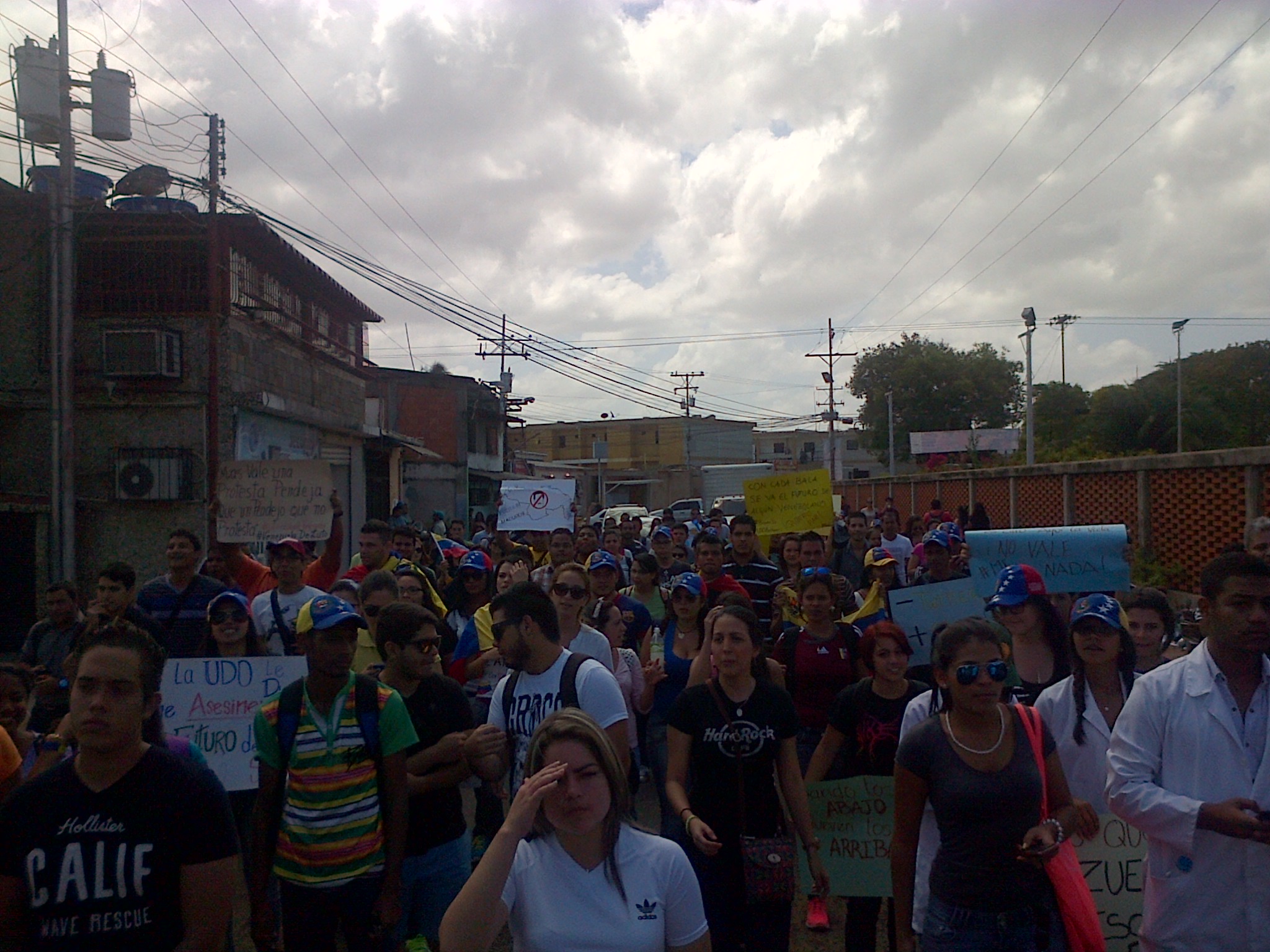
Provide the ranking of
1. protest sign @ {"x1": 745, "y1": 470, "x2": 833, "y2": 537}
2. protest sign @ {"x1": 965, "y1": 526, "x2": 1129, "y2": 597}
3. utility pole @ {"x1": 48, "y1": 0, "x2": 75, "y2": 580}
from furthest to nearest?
utility pole @ {"x1": 48, "y1": 0, "x2": 75, "y2": 580} → protest sign @ {"x1": 745, "y1": 470, "x2": 833, "y2": 537} → protest sign @ {"x1": 965, "y1": 526, "x2": 1129, "y2": 597}

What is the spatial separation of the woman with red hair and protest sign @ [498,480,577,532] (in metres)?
9.44

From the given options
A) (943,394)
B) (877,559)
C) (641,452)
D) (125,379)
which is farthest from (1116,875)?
(641,452)

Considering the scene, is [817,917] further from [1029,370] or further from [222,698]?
[1029,370]

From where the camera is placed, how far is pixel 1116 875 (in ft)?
13.0

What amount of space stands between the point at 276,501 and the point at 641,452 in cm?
7058

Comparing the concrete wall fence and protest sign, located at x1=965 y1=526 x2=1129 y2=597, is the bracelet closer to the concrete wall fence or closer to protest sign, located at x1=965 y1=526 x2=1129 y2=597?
protest sign, located at x1=965 y1=526 x2=1129 y2=597

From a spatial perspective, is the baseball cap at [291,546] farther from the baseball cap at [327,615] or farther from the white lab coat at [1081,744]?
the white lab coat at [1081,744]

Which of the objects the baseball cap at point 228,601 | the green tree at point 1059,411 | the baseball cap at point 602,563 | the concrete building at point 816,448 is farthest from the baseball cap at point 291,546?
the concrete building at point 816,448

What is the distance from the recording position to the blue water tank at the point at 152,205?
15859 millimetres

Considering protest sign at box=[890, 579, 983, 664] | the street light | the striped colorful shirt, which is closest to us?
the striped colorful shirt

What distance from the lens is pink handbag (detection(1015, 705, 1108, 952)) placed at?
10.3ft

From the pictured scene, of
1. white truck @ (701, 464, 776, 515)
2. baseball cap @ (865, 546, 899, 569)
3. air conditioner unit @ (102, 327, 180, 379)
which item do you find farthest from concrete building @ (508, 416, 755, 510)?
baseball cap @ (865, 546, 899, 569)

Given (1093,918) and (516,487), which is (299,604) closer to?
(1093,918)

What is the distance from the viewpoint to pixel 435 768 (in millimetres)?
4078
